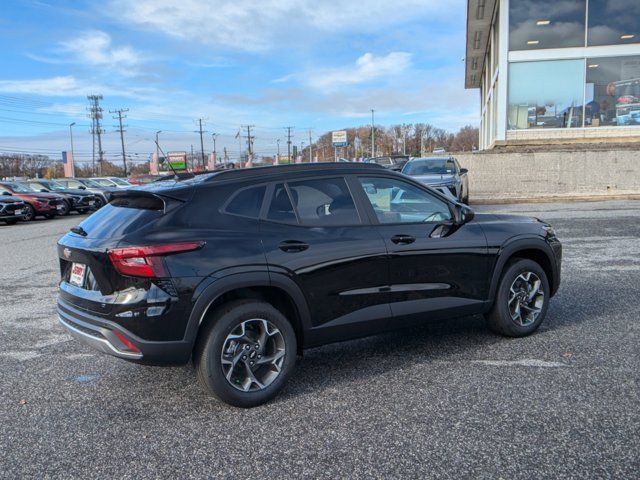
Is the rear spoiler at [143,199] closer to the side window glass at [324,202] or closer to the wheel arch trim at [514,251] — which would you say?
the side window glass at [324,202]

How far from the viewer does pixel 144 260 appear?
3521 mm

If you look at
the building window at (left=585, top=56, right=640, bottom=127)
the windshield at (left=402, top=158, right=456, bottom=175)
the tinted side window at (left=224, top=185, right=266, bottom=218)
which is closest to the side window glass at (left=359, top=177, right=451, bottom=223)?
the tinted side window at (left=224, top=185, right=266, bottom=218)

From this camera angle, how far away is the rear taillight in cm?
352

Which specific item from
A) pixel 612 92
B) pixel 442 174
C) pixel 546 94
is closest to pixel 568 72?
pixel 546 94

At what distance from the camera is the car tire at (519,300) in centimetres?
502

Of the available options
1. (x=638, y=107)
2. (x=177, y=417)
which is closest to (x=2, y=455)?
(x=177, y=417)

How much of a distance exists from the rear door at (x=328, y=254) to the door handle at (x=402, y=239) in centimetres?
→ 14

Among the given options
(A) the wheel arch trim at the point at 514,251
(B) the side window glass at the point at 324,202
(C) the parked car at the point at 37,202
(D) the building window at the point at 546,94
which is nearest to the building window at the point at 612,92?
(D) the building window at the point at 546,94

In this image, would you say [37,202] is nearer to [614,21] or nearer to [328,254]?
[328,254]

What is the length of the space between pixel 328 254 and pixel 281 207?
510 mm

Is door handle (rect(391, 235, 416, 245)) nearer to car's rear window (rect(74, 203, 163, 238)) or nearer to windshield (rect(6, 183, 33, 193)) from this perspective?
car's rear window (rect(74, 203, 163, 238))

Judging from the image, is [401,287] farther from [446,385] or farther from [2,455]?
[2,455]

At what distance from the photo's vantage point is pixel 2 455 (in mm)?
3293

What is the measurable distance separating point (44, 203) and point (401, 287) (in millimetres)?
20635
